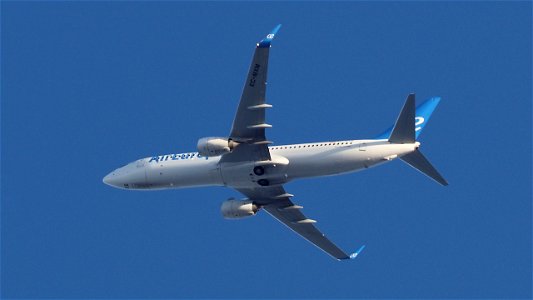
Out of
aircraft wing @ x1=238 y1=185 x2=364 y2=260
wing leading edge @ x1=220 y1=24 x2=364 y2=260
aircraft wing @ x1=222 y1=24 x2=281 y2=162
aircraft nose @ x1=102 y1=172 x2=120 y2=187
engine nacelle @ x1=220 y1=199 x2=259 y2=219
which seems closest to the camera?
aircraft wing @ x1=222 y1=24 x2=281 y2=162

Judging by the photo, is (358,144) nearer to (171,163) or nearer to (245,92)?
(245,92)

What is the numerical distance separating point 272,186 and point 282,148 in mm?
3907

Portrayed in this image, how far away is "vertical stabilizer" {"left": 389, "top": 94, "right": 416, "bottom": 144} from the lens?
63.6 m

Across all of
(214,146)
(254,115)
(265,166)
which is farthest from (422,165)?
(214,146)

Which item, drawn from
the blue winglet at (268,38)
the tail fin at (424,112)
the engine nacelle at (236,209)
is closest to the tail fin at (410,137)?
the tail fin at (424,112)

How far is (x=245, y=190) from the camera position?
2918 inches

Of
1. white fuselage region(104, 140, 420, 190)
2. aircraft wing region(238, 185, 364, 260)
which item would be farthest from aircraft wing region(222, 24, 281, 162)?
aircraft wing region(238, 185, 364, 260)

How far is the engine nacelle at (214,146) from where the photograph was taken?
217 ft

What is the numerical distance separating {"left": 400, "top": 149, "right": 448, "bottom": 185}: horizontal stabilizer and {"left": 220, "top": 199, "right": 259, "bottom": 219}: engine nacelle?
12.3m

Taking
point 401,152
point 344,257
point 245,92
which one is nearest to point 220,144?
point 245,92

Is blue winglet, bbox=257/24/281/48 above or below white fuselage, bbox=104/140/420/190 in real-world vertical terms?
above

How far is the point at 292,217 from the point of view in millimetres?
77125

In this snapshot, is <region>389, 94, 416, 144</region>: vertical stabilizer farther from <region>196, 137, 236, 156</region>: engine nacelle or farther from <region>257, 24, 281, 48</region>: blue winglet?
<region>196, 137, 236, 156</region>: engine nacelle

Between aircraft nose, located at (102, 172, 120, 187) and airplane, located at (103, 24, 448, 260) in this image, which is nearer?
airplane, located at (103, 24, 448, 260)
